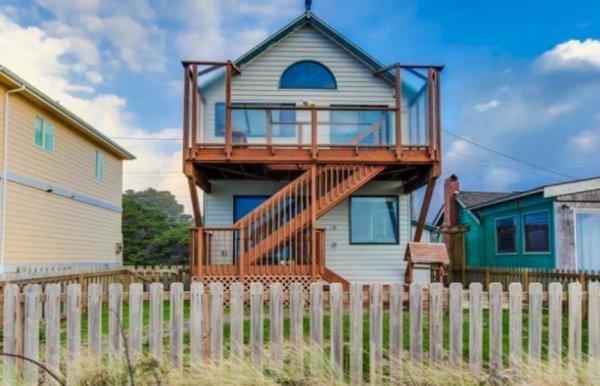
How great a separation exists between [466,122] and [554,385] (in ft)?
126

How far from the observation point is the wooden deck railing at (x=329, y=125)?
44.1 feet

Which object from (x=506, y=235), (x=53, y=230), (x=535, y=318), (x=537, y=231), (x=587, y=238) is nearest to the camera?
(x=535, y=318)

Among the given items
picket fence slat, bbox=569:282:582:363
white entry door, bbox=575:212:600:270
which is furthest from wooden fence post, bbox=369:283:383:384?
white entry door, bbox=575:212:600:270

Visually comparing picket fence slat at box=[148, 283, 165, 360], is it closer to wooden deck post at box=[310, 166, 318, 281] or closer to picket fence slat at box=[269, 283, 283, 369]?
picket fence slat at box=[269, 283, 283, 369]

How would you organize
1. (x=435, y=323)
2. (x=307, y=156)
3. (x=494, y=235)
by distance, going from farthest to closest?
(x=494, y=235) < (x=307, y=156) < (x=435, y=323)

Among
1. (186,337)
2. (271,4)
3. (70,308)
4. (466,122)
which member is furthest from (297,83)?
(466,122)

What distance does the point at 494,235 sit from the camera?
2066cm

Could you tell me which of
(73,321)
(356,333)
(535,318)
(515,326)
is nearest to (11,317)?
(73,321)

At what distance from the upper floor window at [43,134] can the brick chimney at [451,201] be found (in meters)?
16.1

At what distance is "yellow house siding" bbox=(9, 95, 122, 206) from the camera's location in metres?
16.1

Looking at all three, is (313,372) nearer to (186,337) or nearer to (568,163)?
(186,337)

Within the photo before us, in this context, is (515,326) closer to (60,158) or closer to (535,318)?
(535,318)

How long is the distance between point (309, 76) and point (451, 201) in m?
11.1

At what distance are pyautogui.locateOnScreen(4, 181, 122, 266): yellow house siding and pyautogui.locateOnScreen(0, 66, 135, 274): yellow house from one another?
0.02 metres
